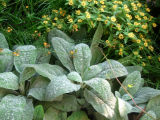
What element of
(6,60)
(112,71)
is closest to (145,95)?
(112,71)

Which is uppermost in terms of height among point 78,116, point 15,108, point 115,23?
point 115,23

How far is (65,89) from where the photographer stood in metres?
1.08

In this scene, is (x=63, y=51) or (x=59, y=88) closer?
(x=59, y=88)

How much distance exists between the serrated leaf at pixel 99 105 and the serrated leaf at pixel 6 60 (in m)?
0.57

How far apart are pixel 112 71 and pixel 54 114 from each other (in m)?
0.49

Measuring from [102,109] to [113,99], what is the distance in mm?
98

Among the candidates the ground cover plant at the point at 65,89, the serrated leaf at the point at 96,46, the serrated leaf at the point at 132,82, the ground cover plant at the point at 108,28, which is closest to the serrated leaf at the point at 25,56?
the ground cover plant at the point at 65,89

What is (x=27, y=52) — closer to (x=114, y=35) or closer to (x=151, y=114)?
(x=114, y=35)

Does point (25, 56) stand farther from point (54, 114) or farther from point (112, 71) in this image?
point (112, 71)

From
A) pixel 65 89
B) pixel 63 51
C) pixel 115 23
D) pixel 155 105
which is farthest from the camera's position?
pixel 115 23

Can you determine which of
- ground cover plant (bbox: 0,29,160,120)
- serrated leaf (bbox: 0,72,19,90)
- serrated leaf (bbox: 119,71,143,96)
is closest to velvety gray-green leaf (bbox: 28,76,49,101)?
ground cover plant (bbox: 0,29,160,120)

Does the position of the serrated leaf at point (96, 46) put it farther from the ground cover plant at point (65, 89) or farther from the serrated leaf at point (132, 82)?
the serrated leaf at point (132, 82)

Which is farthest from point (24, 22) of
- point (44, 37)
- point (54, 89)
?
point (54, 89)

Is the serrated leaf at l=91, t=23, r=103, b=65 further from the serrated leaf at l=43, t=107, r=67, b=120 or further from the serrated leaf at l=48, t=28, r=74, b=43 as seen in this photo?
the serrated leaf at l=43, t=107, r=67, b=120
